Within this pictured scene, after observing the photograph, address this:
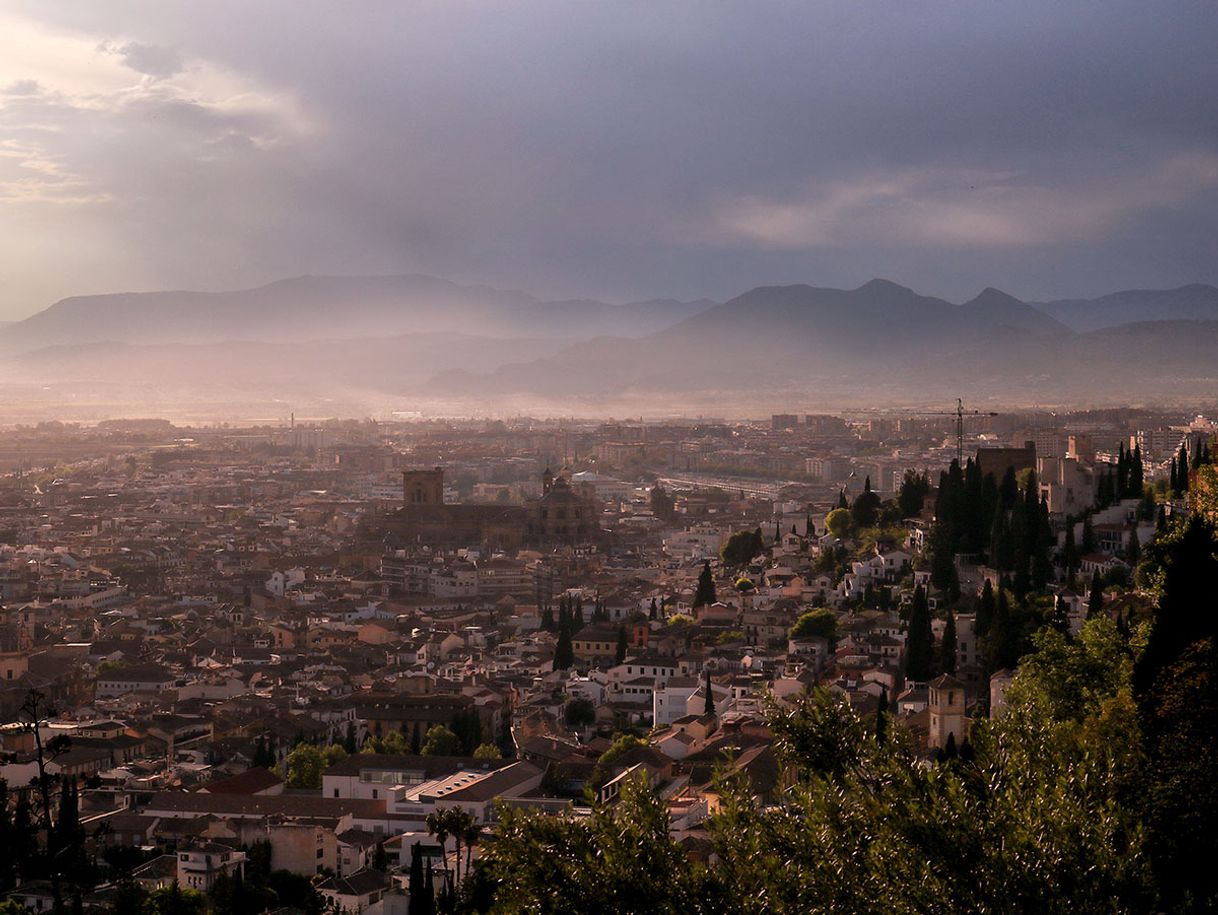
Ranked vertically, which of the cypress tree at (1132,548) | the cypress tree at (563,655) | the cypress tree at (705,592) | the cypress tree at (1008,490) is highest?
the cypress tree at (1008,490)

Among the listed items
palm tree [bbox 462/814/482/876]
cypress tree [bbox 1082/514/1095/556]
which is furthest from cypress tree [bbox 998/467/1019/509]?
palm tree [bbox 462/814/482/876]

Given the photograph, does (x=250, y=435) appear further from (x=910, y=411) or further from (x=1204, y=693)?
(x=1204, y=693)

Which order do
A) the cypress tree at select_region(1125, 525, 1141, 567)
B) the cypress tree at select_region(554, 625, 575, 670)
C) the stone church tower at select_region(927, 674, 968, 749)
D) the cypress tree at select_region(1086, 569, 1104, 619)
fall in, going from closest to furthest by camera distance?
the stone church tower at select_region(927, 674, 968, 749) → the cypress tree at select_region(1086, 569, 1104, 619) → the cypress tree at select_region(1125, 525, 1141, 567) → the cypress tree at select_region(554, 625, 575, 670)

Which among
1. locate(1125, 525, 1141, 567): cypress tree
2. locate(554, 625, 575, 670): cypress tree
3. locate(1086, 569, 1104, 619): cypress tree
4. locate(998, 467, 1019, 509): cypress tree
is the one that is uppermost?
locate(998, 467, 1019, 509): cypress tree

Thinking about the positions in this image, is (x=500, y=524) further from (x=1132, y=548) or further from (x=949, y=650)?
(x=949, y=650)

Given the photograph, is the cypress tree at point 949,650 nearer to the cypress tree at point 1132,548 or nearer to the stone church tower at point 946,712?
the cypress tree at point 1132,548

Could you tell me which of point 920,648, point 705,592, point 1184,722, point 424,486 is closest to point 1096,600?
point 920,648

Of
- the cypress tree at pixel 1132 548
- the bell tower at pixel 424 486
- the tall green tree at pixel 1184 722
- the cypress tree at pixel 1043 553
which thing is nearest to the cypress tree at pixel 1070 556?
the cypress tree at pixel 1043 553

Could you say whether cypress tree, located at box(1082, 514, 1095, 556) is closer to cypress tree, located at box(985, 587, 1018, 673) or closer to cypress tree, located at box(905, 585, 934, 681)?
cypress tree, located at box(905, 585, 934, 681)
